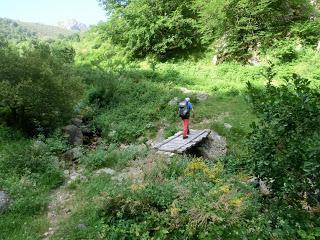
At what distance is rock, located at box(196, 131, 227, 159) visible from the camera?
1350 centimetres

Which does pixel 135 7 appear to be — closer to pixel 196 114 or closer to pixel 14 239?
pixel 196 114

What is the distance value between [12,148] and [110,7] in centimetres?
2276

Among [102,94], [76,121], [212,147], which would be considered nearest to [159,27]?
[102,94]

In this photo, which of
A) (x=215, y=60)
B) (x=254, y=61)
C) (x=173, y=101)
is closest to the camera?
(x=173, y=101)

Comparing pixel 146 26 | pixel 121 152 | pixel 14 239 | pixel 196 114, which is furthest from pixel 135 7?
pixel 14 239

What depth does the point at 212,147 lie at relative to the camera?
1394 cm

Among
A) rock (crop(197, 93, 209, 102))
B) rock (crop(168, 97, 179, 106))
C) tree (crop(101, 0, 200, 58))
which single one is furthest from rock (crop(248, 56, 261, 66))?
rock (crop(168, 97, 179, 106))

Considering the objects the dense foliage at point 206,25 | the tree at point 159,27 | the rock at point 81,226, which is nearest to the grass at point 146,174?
the rock at point 81,226

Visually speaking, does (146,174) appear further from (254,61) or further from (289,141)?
(254,61)

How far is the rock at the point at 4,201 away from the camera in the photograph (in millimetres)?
9314

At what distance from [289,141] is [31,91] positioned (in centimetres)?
1085

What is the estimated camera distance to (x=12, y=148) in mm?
12664

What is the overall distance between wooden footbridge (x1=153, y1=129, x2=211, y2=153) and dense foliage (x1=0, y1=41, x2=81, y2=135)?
4783 mm

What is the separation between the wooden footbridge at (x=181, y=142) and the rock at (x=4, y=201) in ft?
16.9
